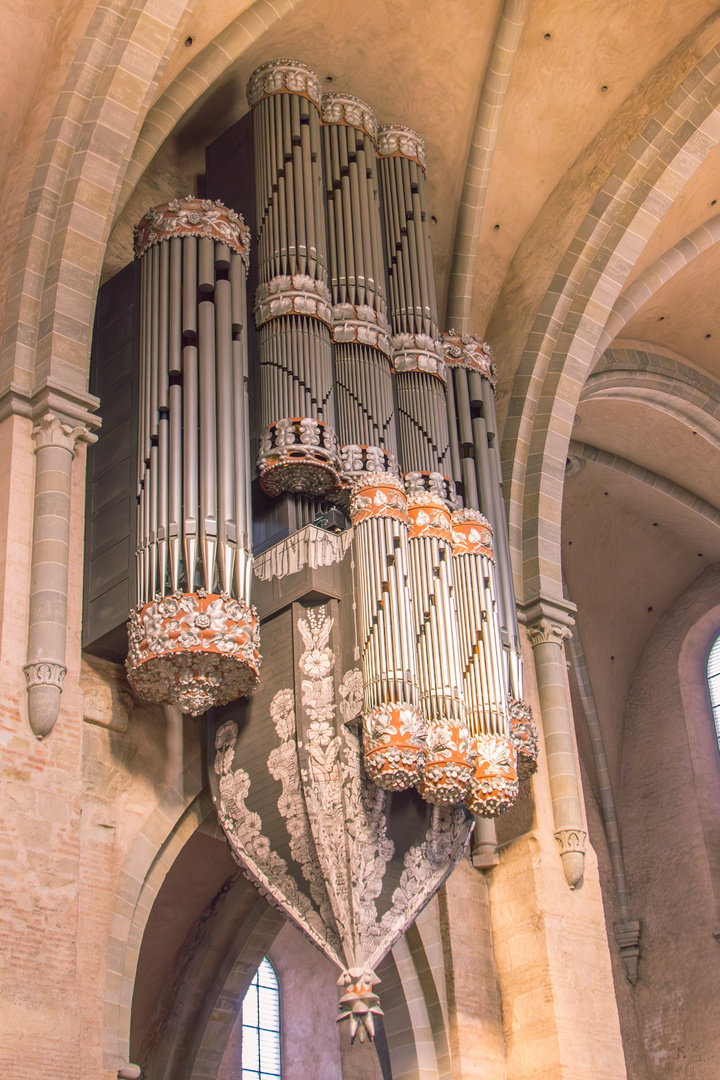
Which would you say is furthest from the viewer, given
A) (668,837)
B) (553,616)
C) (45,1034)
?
(668,837)

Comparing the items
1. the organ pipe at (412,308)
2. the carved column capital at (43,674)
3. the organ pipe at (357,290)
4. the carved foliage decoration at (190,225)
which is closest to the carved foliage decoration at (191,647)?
the carved column capital at (43,674)

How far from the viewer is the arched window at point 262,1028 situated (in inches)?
626

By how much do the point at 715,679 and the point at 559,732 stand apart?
7.26 meters

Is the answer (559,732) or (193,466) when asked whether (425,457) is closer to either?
(193,466)

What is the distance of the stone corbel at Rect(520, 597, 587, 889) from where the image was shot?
1180 cm

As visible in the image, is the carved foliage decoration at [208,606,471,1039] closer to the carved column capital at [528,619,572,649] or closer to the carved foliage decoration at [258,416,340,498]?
the carved foliage decoration at [258,416,340,498]

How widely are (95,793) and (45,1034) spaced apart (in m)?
2.08

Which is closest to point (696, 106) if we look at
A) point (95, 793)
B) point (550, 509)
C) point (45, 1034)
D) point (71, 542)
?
point (550, 509)

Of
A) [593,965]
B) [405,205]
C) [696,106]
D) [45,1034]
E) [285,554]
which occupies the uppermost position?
[696,106]

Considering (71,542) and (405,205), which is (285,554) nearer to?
(71,542)

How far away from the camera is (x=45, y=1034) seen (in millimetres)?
7527

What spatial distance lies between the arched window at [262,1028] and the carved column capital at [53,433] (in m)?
8.51

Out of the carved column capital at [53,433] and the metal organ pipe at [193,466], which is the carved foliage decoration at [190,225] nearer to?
the metal organ pipe at [193,466]

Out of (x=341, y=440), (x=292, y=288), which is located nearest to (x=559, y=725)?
(x=341, y=440)
